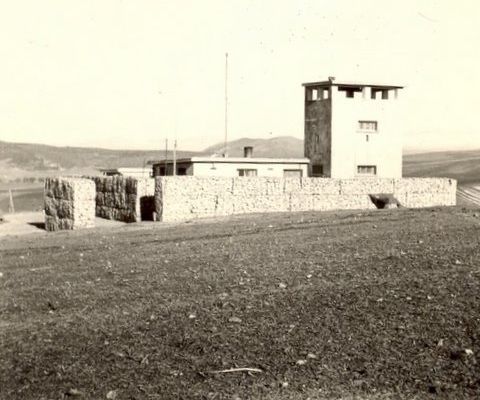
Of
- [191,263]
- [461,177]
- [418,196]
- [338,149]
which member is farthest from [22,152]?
[191,263]

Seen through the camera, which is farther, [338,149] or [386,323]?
[338,149]

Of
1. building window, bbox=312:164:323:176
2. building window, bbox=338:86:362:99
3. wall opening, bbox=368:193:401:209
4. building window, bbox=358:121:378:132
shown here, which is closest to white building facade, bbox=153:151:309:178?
building window, bbox=312:164:323:176

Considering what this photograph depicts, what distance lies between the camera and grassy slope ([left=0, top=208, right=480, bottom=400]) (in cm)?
585

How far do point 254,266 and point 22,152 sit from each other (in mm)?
124207

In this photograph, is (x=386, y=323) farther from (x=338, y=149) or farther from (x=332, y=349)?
(x=338, y=149)

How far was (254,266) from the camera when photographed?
428 inches

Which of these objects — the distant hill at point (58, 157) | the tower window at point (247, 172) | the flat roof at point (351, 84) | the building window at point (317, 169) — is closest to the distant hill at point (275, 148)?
the distant hill at point (58, 157)

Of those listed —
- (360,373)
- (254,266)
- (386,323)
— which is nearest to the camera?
(360,373)

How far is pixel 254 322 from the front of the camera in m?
7.40

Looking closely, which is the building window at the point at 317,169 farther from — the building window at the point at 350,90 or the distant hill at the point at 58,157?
the distant hill at the point at 58,157

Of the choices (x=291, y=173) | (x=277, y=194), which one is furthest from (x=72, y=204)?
(x=291, y=173)

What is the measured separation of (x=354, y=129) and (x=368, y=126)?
111 centimetres

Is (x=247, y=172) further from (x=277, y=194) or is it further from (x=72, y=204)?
(x=72, y=204)

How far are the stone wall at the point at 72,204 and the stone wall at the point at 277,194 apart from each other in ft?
8.38
